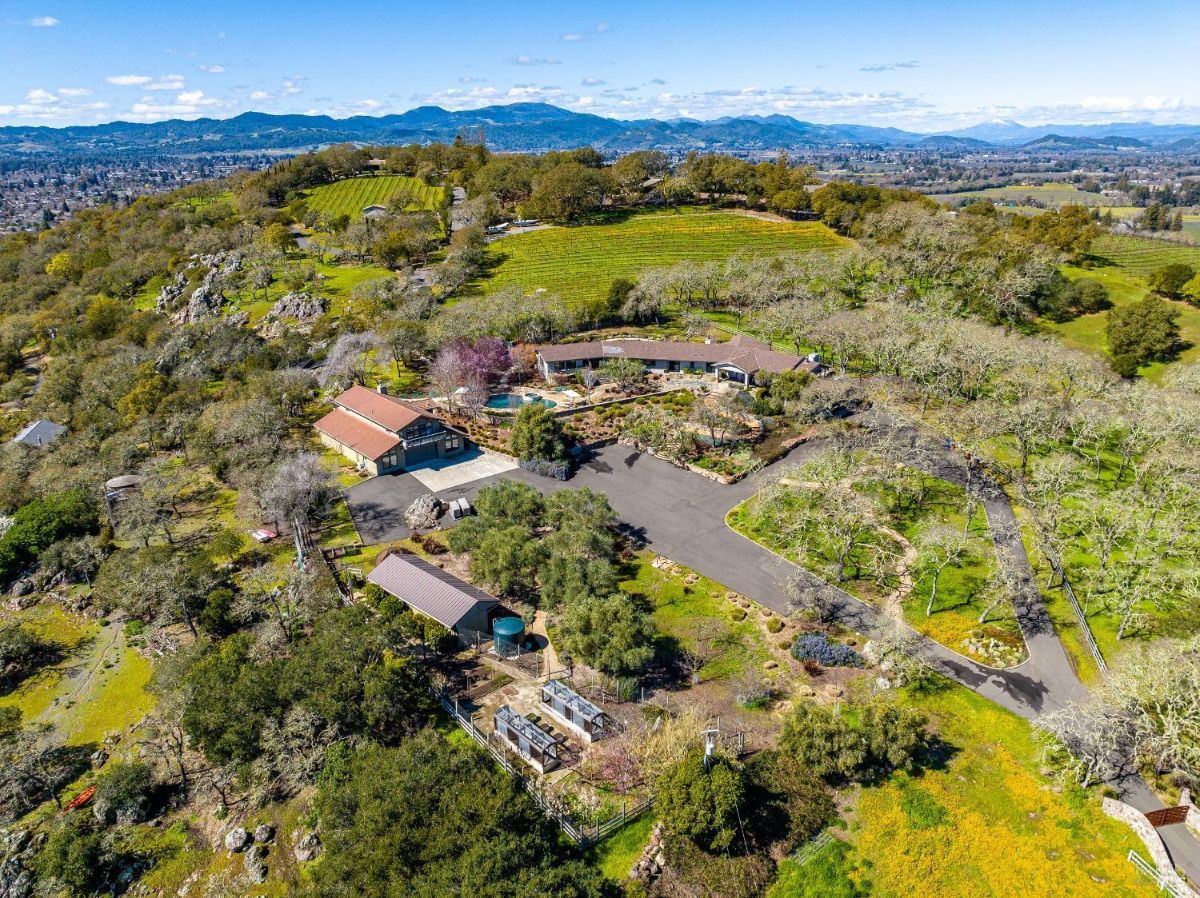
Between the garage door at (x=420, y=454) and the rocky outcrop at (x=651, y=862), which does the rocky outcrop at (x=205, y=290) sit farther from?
the rocky outcrop at (x=651, y=862)

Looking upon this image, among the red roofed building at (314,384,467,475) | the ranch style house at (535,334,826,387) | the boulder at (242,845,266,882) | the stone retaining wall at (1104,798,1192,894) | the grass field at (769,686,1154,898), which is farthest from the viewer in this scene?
the ranch style house at (535,334,826,387)

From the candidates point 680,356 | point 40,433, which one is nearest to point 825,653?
point 680,356

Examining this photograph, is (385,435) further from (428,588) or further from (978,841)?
(978,841)

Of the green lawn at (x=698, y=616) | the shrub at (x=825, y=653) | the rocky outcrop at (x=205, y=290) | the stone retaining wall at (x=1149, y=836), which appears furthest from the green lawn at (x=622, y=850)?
the rocky outcrop at (x=205, y=290)

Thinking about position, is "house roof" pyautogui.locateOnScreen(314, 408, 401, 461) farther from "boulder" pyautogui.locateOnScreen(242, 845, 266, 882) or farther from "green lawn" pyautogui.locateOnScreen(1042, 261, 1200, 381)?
"green lawn" pyautogui.locateOnScreen(1042, 261, 1200, 381)

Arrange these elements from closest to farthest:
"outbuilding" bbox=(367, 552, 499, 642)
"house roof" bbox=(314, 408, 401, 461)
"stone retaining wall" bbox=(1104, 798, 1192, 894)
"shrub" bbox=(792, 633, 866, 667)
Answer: "stone retaining wall" bbox=(1104, 798, 1192, 894) → "shrub" bbox=(792, 633, 866, 667) → "outbuilding" bbox=(367, 552, 499, 642) → "house roof" bbox=(314, 408, 401, 461)

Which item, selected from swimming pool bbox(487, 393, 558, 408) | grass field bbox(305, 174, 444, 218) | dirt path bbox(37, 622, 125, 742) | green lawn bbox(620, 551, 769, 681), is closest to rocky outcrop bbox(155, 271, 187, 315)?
grass field bbox(305, 174, 444, 218)

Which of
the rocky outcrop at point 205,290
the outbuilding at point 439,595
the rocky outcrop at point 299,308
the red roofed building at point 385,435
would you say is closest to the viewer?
the outbuilding at point 439,595
